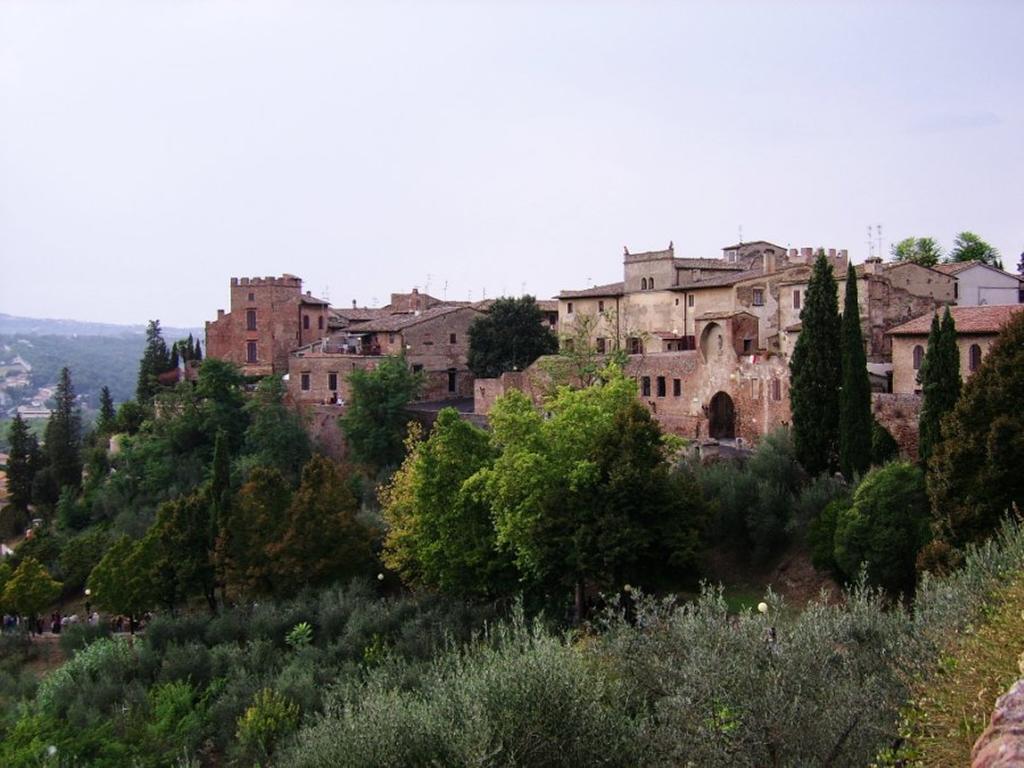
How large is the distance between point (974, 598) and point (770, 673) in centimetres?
292

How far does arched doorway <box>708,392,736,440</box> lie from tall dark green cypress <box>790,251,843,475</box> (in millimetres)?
7523

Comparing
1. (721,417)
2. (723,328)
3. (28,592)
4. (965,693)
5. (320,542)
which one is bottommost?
(28,592)

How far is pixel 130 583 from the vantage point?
113ft

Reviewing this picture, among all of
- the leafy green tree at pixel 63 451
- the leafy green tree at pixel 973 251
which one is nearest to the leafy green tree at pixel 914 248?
the leafy green tree at pixel 973 251

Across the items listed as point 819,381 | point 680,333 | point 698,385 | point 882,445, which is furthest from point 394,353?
point 882,445

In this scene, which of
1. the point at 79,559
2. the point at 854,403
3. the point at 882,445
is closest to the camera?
the point at 854,403

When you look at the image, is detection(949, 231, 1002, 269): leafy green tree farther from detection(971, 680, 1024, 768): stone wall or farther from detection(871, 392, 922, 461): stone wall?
detection(971, 680, 1024, 768): stone wall

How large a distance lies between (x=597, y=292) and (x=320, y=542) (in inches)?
885

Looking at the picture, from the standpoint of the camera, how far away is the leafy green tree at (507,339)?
163ft

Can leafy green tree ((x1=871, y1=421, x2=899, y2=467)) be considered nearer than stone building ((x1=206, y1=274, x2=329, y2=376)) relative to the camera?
Yes

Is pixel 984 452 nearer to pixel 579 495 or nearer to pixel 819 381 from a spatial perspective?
pixel 819 381

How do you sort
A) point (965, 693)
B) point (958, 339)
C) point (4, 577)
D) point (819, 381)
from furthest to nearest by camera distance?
1. point (4, 577)
2. point (958, 339)
3. point (819, 381)
4. point (965, 693)

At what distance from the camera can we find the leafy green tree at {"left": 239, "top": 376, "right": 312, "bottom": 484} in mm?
45250

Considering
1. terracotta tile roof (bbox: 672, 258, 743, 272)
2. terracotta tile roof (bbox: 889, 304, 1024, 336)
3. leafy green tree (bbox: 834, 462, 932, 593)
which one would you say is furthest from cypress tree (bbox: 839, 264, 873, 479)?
terracotta tile roof (bbox: 672, 258, 743, 272)
